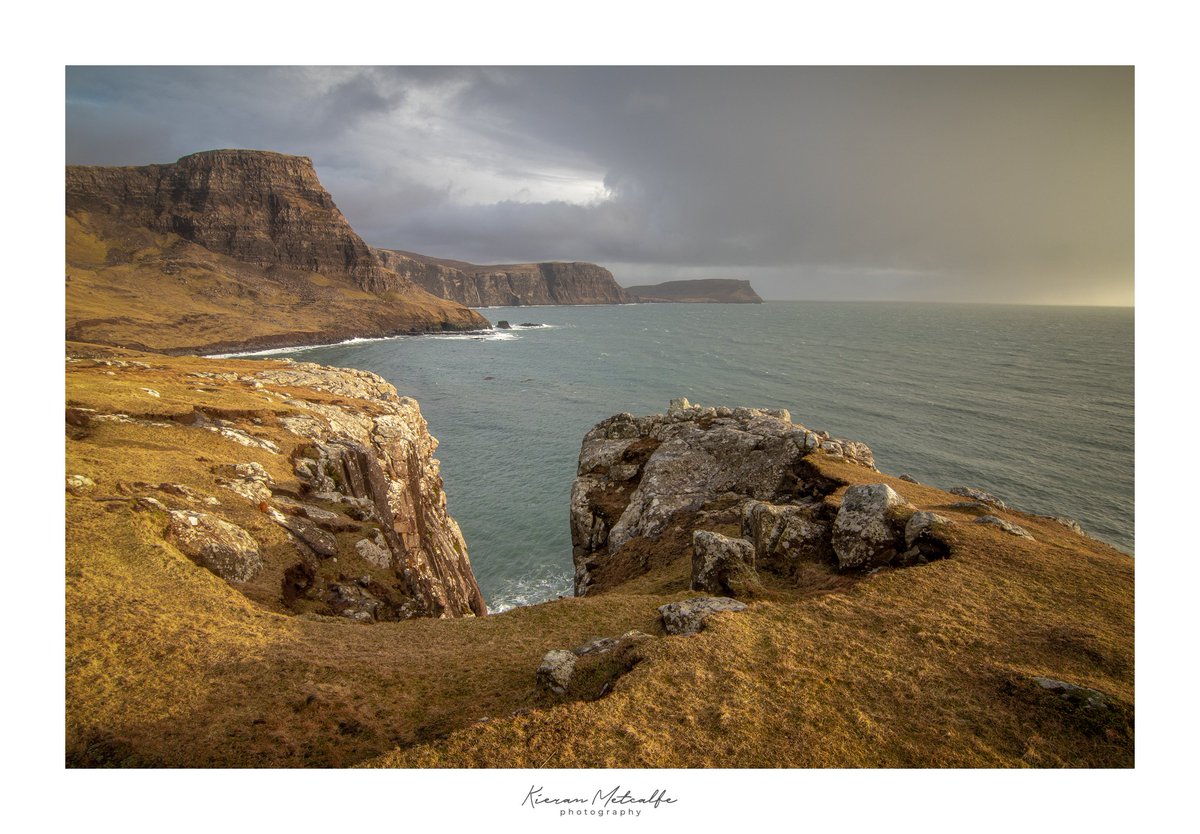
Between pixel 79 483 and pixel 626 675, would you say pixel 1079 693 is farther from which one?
pixel 79 483

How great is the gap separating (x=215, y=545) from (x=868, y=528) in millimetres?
21990

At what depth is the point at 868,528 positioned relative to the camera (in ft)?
55.9

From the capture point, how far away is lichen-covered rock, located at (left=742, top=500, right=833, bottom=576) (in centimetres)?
1814

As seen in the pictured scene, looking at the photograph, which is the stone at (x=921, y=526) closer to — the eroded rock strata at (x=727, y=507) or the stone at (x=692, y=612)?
the eroded rock strata at (x=727, y=507)

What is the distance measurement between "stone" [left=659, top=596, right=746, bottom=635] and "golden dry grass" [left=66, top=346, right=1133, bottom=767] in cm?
53

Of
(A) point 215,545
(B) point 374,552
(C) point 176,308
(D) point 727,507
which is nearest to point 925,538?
(D) point 727,507

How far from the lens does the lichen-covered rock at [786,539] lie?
18141mm

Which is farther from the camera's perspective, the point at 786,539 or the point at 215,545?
the point at 786,539

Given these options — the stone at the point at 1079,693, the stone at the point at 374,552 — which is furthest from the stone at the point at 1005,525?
the stone at the point at 374,552

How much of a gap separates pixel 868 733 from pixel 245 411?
36.6 meters

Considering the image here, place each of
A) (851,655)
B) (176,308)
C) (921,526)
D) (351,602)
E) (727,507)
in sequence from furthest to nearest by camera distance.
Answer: (176,308) < (727,507) < (351,602) < (921,526) < (851,655)

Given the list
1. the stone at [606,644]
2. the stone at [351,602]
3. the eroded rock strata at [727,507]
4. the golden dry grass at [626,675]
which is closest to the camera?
the golden dry grass at [626,675]

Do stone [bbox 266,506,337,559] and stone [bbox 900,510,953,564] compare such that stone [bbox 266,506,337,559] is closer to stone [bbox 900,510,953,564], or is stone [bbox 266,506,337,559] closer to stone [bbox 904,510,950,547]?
stone [bbox 900,510,953,564]

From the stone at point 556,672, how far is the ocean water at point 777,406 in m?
30.1
